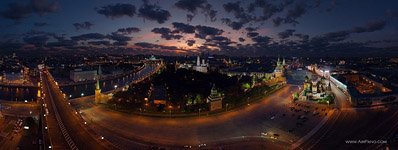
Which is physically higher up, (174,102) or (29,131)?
(174,102)

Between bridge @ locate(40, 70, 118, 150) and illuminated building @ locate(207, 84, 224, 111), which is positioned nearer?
bridge @ locate(40, 70, 118, 150)

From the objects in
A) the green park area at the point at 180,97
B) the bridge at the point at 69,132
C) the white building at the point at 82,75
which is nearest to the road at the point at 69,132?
the bridge at the point at 69,132

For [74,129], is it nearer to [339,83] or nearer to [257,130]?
[257,130]

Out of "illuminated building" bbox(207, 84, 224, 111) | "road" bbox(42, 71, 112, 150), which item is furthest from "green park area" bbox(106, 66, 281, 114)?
"road" bbox(42, 71, 112, 150)

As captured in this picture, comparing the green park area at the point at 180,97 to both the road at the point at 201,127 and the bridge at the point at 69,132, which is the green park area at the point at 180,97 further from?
the bridge at the point at 69,132

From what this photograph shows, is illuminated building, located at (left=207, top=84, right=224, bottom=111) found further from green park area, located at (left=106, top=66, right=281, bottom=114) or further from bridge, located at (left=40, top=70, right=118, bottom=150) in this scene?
bridge, located at (left=40, top=70, right=118, bottom=150)

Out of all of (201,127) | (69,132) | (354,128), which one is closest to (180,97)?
(201,127)

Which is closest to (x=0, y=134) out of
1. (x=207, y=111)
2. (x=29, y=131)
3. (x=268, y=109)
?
(x=29, y=131)

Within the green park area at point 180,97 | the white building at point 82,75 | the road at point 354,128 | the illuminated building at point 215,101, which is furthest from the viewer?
the white building at point 82,75
